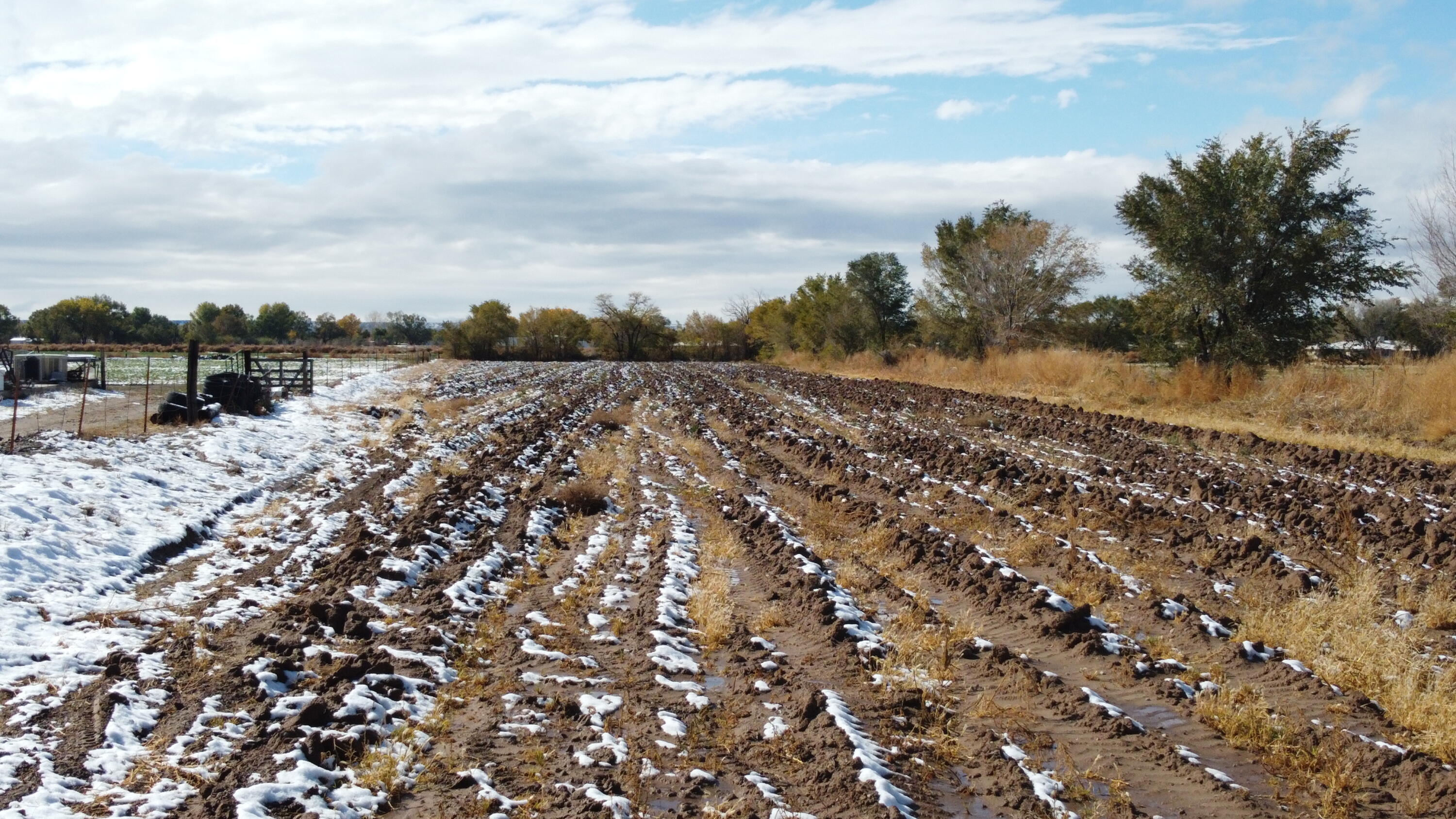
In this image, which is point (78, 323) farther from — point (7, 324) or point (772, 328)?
point (772, 328)

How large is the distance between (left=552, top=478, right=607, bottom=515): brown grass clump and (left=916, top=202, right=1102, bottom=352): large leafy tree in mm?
35562

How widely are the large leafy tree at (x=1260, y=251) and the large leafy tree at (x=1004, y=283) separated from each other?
1712cm

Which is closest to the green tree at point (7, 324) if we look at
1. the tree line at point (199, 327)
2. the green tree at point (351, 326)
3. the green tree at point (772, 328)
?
the tree line at point (199, 327)

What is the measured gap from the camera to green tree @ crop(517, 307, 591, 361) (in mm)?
95500

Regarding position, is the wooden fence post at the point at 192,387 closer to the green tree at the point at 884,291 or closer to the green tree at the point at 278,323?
the green tree at the point at 884,291

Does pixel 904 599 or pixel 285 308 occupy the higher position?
pixel 285 308

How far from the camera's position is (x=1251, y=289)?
2598 cm

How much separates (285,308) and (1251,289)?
126185 millimetres

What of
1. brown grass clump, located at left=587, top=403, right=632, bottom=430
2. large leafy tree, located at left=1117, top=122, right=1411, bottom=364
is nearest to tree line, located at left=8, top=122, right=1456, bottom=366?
large leafy tree, located at left=1117, top=122, right=1411, bottom=364

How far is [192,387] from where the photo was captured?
20.8m

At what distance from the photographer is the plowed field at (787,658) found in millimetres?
5078

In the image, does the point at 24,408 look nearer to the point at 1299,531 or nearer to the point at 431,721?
the point at 431,721

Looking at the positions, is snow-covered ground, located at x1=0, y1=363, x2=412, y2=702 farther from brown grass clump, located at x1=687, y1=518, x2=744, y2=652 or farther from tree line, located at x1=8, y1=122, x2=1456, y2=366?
tree line, located at x1=8, y1=122, x2=1456, y2=366

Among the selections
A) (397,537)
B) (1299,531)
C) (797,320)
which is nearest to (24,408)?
(397,537)
